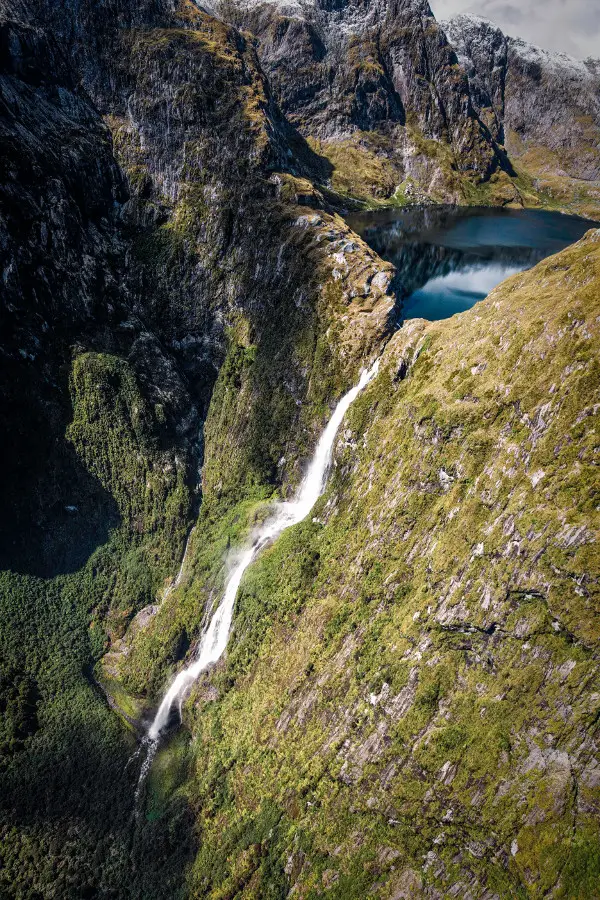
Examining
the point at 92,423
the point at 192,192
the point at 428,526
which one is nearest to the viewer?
the point at 428,526

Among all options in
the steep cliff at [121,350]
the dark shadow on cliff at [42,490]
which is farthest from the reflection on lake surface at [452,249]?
the dark shadow on cliff at [42,490]

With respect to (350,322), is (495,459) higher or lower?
lower

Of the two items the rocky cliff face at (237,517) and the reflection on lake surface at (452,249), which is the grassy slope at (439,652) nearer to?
the rocky cliff face at (237,517)

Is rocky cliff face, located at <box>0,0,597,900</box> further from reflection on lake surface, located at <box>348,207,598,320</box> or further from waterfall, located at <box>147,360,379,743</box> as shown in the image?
reflection on lake surface, located at <box>348,207,598,320</box>

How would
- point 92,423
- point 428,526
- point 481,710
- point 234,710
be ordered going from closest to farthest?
point 481,710 < point 428,526 < point 234,710 < point 92,423

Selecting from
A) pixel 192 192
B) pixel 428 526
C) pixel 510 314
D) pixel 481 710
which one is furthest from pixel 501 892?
pixel 192 192

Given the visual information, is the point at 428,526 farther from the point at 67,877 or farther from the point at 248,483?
the point at 67,877

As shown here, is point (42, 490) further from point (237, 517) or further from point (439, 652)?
point (439, 652)
